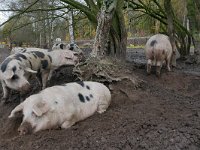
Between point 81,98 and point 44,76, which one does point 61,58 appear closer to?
point 44,76

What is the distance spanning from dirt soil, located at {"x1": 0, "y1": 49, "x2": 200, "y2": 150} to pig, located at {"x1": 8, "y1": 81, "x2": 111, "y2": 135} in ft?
0.38

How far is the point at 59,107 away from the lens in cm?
527

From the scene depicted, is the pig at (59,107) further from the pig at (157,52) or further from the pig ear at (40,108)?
the pig at (157,52)

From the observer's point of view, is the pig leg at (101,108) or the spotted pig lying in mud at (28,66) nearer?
the pig leg at (101,108)

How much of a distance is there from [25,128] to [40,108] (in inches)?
13.1

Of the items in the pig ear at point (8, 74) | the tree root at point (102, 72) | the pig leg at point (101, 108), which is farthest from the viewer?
the tree root at point (102, 72)

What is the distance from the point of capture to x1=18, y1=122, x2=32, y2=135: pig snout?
199 inches

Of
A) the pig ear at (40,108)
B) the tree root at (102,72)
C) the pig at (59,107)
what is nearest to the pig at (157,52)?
the tree root at (102,72)

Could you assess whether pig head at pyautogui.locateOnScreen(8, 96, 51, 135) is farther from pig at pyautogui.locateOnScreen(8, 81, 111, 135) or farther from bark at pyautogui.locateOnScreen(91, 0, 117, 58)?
bark at pyautogui.locateOnScreen(91, 0, 117, 58)

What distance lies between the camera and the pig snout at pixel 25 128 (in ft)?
16.6

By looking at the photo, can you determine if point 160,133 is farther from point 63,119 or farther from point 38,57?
point 38,57

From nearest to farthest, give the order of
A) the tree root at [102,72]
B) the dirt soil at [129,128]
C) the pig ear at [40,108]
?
the dirt soil at [129,128]
the pig ear at [40,108]
the tree root at [102,72]

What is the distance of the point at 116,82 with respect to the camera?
7426 millimetres

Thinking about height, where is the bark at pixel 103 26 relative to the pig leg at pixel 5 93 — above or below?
above
